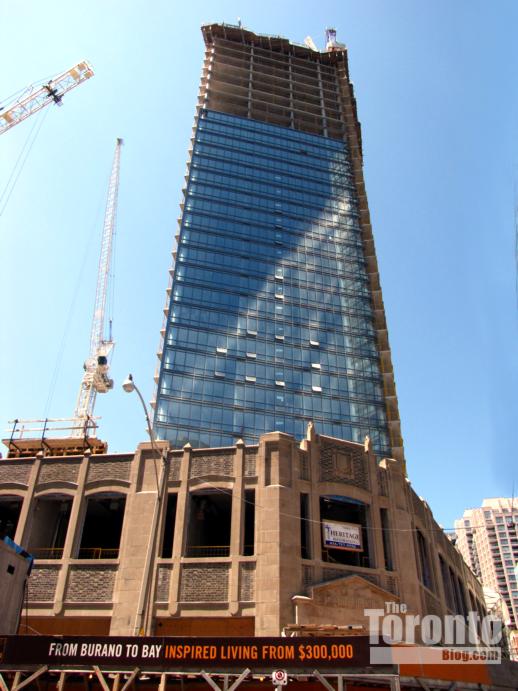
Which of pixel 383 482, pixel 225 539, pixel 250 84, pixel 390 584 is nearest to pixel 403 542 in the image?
pixel 390 584

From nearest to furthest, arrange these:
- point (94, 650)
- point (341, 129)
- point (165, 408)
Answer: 1. point (94, 650)
2. point (165, 408)
3. point (341, 129)

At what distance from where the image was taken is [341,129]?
10781 cm

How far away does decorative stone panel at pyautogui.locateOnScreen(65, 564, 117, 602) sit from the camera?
31250 millimetres

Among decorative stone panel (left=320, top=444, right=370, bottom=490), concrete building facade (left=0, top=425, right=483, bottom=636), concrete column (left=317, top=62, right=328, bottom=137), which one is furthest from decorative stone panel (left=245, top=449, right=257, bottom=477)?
concrete column (left=317, top=62, right=328, bottom=137)

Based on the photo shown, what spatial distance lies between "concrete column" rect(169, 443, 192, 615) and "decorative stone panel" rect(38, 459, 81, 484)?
6.99 metres

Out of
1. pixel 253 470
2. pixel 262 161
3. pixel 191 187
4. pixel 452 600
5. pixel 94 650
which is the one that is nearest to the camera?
pixel 94 650

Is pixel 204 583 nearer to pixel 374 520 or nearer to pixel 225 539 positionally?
pixel 225 539

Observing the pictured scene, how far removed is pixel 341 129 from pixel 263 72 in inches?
807

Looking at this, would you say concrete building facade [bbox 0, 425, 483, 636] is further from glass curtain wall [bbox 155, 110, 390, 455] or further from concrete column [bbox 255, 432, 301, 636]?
glass curtain wall [bbox 155, 110, 390, 455]

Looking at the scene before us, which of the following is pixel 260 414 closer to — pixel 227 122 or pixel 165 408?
pixel 165 408

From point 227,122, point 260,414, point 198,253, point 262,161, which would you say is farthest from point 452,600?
point 227,122

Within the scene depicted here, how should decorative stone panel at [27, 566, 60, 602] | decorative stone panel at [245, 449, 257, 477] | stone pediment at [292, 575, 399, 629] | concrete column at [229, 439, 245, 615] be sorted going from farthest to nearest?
decorative stone panel at [245, 449, 257, 477] → decorative stone panel at [27, 566, 60, 602] → concrete column at [229, 439, 245, 615] → stone pediment at [292, 575, 399, 629]

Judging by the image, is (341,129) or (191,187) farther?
(341,129)

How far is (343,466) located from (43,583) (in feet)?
61.6
